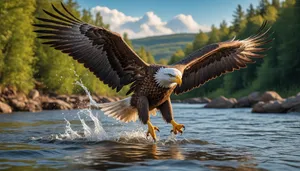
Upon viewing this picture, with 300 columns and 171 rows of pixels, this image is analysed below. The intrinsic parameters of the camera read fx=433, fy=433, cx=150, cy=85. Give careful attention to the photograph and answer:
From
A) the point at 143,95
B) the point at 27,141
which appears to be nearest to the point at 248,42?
the point at 143,95

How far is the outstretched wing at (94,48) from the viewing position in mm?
7906

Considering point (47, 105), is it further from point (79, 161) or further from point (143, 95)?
point (79, 161)

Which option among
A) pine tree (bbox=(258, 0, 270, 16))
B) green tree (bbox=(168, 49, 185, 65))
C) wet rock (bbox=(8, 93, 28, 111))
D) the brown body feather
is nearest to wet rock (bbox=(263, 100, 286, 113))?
the brown body feather

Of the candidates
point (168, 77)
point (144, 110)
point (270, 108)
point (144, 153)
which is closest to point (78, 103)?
point (270, 108)

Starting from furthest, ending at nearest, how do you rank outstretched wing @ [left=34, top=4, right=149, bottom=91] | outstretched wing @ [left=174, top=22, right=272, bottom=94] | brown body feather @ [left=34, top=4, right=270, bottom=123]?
outstretched wing @ [left=174, top=22, right=272, bottom=94], outstretched wing @ [left=34, top=4, right=149, bottom=91], brown body feather @ [left=34, top=4, right=270, bottom=123]

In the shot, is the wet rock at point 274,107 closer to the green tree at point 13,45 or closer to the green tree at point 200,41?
the green tree at point 13,45

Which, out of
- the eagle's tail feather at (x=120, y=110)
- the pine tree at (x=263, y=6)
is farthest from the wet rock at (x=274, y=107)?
the pine tree at (x=263, y=6)

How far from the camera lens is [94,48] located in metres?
8.12

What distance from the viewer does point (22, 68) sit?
28.6 m

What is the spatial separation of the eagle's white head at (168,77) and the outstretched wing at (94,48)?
1.83 ft

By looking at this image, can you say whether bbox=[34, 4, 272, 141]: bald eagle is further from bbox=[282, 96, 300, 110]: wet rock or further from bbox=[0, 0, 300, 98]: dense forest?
bbox=[282, 96, 300, 110]: wet rock

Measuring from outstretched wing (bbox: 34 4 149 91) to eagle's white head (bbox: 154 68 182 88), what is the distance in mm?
558

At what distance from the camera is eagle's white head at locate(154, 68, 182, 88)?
23.7ft

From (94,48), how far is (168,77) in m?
1.69
